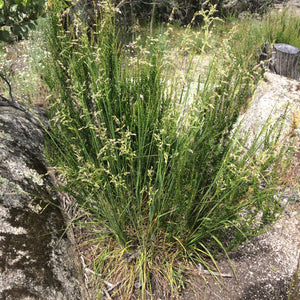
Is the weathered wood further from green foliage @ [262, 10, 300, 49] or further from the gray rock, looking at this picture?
the gray rock

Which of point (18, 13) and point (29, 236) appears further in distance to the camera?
point (18, 13)

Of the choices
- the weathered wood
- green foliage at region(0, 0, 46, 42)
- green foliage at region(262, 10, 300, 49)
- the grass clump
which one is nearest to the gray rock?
the grass clump

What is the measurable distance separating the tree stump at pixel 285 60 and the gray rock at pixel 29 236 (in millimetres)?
3898

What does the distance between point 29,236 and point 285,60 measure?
14.1ft

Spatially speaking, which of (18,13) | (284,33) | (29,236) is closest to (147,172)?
(29,236)

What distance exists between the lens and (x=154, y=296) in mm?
1683

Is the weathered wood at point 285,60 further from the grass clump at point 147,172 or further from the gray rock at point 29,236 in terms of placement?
the gray rock at point 29,236

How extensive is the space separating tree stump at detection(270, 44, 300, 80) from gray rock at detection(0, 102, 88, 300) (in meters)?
3.90

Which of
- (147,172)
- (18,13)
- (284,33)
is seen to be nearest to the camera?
(147,172)

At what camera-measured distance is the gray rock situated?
1314 millimetres

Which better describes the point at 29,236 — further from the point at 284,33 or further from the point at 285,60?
the point at 284,33

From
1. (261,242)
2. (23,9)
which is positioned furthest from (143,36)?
(261,242)

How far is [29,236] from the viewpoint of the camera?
4.87 feet

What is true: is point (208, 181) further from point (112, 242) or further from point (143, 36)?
point (143, 36)
